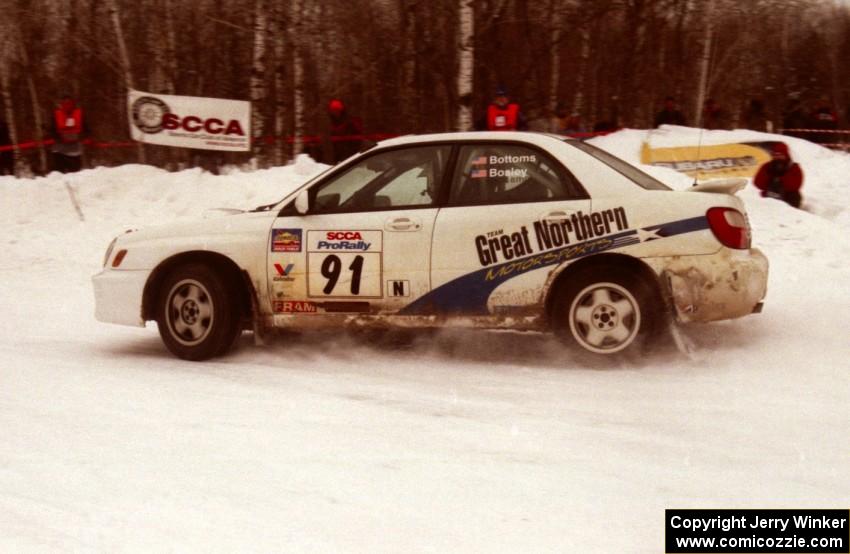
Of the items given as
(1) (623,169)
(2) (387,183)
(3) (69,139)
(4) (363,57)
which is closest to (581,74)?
(4) (363,57)

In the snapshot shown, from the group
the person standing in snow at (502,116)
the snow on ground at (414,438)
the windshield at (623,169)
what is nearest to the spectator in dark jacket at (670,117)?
the person standing in snow at (502,116)

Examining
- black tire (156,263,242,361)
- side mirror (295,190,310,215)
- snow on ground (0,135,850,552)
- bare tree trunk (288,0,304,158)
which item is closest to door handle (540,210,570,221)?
snow on ground (0,135,850,552)

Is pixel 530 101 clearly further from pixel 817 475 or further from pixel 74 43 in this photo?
pixel 817 475

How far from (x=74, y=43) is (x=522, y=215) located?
107 feet

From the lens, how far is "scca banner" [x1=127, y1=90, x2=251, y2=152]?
15.8 m

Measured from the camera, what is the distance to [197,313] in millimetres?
7160

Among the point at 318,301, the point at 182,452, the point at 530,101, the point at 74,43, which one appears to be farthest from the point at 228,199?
the point at 74,43

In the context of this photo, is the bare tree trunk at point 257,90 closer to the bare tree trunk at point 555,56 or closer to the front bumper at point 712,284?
the bare tree trunk at point 555,56

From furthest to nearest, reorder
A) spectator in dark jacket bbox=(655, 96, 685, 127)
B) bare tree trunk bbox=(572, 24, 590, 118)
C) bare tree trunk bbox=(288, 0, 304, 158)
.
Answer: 1. bare tree trunk bbox=(572, 24, 590, 118)
2. bare tree trunk bbox=(288, 0, 304, 158)
3. spectator in dark jacket bbox=(655, 96, 685, 127)

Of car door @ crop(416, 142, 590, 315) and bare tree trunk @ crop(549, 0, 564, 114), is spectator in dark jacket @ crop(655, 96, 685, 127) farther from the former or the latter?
car door @ crop(416, 142, 590, 315)

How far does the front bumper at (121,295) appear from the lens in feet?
23.8

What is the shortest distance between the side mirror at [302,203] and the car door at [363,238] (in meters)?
0.06

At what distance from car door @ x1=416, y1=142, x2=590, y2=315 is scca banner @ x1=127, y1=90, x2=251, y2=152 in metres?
9.64

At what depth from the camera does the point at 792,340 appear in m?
7.07
